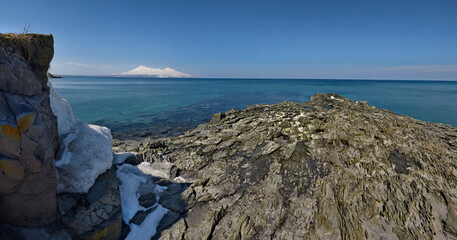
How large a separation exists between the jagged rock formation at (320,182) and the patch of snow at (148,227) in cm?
64

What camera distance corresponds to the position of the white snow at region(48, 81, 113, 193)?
11773 millimetres

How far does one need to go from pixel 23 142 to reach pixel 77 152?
3.83 metres

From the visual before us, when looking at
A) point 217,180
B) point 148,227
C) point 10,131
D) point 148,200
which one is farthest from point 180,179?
point 10,131

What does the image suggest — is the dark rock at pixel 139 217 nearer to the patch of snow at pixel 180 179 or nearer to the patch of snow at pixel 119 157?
the patch of snow at pixel 180 179

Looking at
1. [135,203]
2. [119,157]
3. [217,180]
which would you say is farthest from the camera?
[217,180]

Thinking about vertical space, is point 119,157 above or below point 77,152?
below

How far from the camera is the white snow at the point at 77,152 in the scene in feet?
38.6

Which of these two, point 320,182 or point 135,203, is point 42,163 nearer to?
point 135,203

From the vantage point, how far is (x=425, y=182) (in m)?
15.9

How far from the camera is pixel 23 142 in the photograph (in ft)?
29.4

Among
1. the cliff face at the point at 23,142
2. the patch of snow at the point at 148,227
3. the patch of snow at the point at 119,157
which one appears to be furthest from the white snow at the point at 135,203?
the cliff face at the point at 23,142

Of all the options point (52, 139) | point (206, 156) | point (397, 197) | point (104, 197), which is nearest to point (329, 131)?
point (397, 197)

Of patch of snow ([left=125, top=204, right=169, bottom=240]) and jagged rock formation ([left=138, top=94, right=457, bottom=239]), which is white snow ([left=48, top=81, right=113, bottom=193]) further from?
jagged rock formation ([left=138, top=94, right=457, bottom=239])

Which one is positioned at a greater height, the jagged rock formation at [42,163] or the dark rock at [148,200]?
the jagged rock formation at [42,163]
